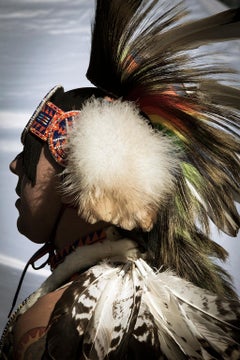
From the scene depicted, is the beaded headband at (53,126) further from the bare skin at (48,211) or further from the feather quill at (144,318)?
the feather quill at (144,318)

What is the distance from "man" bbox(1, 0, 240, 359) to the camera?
96cm

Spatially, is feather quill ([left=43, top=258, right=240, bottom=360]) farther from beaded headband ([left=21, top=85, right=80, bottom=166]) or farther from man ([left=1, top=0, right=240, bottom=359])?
beaded headband ([left=21, top=85, right=80, bottom=166])

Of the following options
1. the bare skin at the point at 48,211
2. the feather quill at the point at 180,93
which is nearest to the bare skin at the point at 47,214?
the bare skin at the point at 48,211

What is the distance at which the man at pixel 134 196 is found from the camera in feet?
3.14

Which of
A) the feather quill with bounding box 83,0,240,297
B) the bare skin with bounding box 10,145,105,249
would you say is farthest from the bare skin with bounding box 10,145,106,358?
the feather quill with bounding box 83,0,240,297

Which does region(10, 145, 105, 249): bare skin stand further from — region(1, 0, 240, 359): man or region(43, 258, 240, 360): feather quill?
region(43, 258, 240, 360): feather quill

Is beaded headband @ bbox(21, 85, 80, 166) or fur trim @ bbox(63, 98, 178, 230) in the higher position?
beaded headband @ bbox(21, 85, 80, 166)

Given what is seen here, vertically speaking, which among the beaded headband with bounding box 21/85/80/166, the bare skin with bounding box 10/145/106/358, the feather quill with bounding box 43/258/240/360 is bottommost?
the feather quill with bounding box 43/258/240/360

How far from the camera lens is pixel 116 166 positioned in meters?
0.97

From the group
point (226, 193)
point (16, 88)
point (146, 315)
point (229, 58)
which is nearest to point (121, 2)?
point (229, 58)

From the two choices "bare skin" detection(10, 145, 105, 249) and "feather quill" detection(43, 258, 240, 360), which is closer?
"feather quill" detection(43, 258, 240, 360)

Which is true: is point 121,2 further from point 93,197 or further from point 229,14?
point 93,197

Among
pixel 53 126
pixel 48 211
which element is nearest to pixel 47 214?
pixel 48 211

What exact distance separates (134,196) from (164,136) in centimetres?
14
